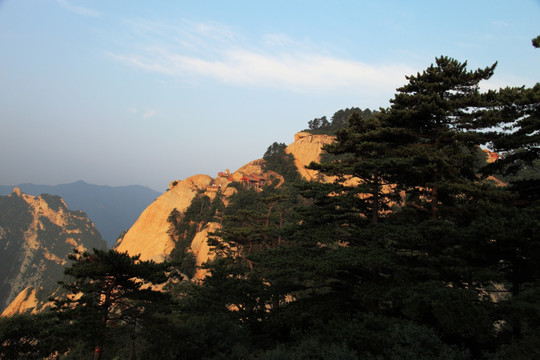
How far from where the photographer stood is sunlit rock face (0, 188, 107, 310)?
397 ft

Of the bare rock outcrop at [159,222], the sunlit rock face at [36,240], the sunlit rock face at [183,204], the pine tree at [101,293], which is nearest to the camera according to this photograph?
the pine tree at [101,293]

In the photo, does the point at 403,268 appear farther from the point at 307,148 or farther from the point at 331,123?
the point at 331,123

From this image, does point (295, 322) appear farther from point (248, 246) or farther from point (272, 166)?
point (272, 166)

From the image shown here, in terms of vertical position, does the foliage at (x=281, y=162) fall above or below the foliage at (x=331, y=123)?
below

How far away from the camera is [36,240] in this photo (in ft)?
465

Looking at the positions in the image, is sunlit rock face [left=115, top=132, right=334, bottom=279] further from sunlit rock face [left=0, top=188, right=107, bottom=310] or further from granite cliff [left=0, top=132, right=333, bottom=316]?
sunlit rock face [left=0, top=188, right=107, bottom=310]

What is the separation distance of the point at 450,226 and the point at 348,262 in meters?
3.76

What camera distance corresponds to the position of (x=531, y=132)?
11844mm

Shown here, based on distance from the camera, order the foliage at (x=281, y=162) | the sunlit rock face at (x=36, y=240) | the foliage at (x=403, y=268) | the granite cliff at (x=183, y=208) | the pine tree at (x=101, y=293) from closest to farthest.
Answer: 1. the foliage at (x=403, y=268)
2. the pine tree at (x=101, y=293)
3. the granite cliff at (x=183, y=208)
4. the foliage at (x=281, y=162)
5. the sunlit rock face at (x=36, y=240)

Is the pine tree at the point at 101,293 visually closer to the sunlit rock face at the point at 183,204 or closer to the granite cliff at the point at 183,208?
the granite cliff at the point at 183,208

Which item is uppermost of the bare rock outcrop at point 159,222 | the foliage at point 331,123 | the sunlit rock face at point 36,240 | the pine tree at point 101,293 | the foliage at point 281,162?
the foliage at point 331,123

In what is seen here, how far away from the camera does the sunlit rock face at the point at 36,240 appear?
397 feet

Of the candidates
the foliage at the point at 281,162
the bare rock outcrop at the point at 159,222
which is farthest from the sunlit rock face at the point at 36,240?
the foliage at the point at 281,162

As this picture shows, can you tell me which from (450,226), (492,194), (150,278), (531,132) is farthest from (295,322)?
(531,132)
